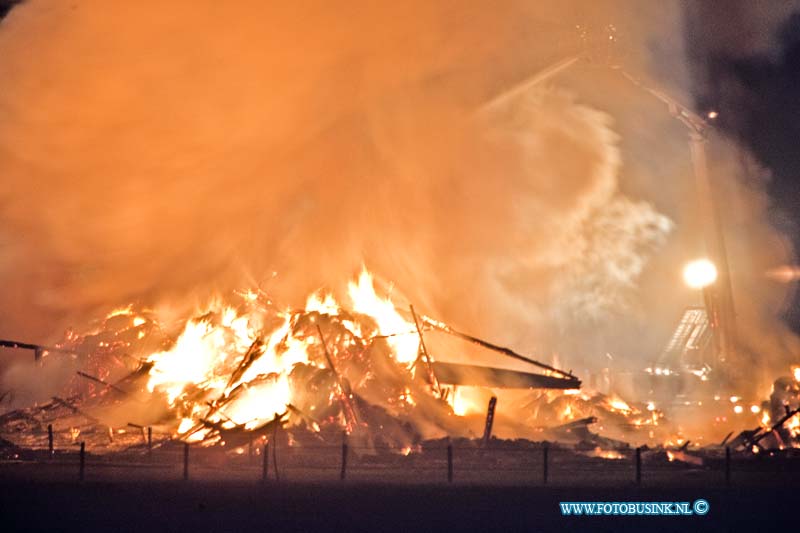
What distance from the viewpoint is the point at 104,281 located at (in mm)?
39312

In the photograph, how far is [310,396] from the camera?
28.8 meters

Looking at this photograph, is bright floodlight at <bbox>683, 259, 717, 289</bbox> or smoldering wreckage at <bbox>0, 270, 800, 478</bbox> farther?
bright floodlight at <bbox>683, 259, 717, 289</bbox>

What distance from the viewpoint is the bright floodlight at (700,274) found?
179 feet

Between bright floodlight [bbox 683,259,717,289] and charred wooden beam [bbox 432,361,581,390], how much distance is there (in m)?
25.1

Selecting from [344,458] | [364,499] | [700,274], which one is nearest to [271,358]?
[344,458]

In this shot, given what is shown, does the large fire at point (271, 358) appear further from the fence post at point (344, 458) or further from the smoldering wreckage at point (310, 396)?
the fence post at point (344, 458)

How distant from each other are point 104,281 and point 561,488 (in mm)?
26107

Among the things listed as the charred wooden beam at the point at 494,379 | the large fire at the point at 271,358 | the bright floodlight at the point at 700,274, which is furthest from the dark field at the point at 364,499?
the bright floodlight at the point at 700,274

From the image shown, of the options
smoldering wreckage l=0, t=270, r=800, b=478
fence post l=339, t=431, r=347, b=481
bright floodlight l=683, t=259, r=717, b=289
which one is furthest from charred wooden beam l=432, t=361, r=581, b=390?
bright floodlight l=683, t=259, r=717, b=289

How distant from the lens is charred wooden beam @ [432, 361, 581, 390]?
32.3m

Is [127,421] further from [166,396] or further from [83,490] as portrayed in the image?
[83,490]

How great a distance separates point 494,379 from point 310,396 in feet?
24.5

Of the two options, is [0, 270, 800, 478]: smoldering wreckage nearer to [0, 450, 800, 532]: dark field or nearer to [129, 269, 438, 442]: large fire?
[129, 269, 438, 442]: large fire

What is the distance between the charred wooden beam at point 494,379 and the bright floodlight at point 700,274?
82.5ft
